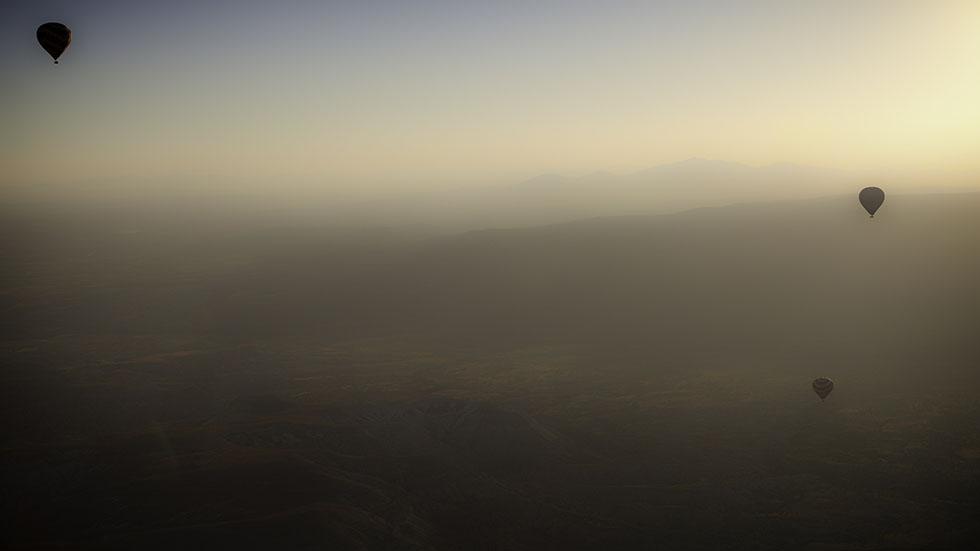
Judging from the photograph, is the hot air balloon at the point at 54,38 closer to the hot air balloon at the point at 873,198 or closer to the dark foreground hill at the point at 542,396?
the dark foreground hill at the point at 542,396

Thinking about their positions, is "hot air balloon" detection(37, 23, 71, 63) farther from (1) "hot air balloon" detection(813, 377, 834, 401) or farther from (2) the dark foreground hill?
(1) "hot air balloon" detection(813, 377, 834, 401)

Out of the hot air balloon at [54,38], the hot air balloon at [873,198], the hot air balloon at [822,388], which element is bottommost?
the hot air balloon at [822,388]

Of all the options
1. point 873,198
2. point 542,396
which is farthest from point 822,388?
point 542,396

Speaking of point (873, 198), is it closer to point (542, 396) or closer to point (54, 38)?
point (542, 396)

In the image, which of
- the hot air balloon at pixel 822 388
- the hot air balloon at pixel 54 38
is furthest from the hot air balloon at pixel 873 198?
the hot air balloon at pixel 54 38

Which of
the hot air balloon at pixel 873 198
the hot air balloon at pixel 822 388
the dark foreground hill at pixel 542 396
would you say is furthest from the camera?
the hot air balloon at pixel 873 198

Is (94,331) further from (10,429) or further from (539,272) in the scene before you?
(539,272)

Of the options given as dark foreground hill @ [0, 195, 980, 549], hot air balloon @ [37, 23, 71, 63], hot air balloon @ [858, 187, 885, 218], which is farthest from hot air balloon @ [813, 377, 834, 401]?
hot air balloon @ [37, 23, 71, 63]

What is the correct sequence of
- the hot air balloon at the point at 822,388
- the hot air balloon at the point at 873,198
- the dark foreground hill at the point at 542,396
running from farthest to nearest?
the hot air balloon at the point at 873,198
the hot air balloon at the point at 822,388
the dark foreground hill at the point at 542,396
